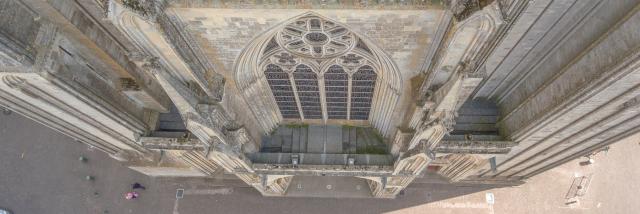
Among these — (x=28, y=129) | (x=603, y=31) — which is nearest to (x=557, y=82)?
(x=603, y=31)

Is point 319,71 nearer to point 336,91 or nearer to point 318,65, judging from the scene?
point 318,65

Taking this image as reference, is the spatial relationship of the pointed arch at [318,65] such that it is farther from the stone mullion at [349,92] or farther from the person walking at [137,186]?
the person walking at [137,186]

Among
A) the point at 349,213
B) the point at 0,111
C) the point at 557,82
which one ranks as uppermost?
the point at 0,111

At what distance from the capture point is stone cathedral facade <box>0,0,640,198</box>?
422 inches

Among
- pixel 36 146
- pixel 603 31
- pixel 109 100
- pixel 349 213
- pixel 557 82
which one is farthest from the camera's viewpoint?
pixel 36 146

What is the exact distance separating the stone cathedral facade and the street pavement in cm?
525

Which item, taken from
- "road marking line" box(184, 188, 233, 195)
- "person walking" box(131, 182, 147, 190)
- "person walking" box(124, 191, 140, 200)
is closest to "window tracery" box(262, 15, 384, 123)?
Answer: "road marking line" box(184, 188, 233, 195)

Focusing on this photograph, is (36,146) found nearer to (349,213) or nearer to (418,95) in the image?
(349,213)

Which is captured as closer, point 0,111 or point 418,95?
point 418,95

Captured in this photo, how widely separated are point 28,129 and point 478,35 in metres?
29.9

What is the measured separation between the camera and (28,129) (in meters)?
27.8

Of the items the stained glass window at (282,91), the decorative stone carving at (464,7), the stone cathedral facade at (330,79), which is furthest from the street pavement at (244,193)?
the decorative stone carving at (464,7)

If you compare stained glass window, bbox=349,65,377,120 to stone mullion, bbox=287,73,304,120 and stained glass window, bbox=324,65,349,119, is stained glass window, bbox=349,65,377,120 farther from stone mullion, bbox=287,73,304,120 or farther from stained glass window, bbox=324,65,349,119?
stone mullion, bbox=287,73,304,120

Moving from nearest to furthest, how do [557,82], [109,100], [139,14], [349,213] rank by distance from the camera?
1. [139,14]
2. [557,82]
3. [109,100]
4. [349,213]
